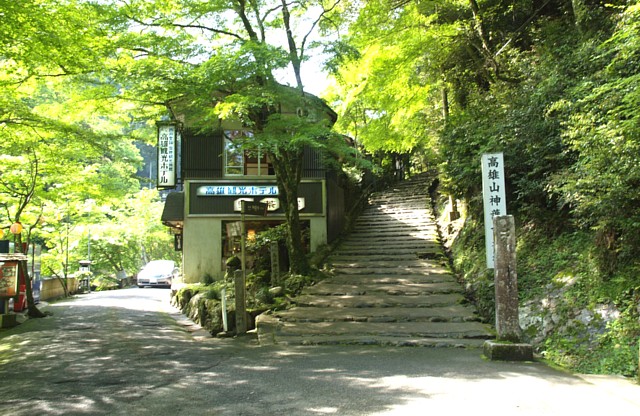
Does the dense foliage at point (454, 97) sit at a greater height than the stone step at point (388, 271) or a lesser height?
greater

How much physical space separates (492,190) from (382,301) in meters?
3.81

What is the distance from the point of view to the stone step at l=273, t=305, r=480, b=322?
9.68m

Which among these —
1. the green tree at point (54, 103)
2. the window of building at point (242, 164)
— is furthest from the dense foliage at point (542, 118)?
the green tree at point (54, 103)

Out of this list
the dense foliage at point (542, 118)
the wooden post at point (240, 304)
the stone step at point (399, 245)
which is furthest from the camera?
the stone step at point (399, 245)

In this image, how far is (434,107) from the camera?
19844 mm

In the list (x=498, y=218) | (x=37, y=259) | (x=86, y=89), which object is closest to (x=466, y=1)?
(x=498, y=218)

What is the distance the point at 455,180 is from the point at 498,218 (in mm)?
4840

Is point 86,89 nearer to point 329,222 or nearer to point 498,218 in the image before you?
point 329,222

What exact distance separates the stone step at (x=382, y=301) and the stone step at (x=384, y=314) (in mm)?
189

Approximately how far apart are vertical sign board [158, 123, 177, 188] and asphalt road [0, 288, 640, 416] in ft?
26.3

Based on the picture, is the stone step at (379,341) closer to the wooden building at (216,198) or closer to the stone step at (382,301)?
the stone step at (382,301)

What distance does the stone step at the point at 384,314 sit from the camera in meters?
9.68

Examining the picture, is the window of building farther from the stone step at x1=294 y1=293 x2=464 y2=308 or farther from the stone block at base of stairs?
the stone block at base of stairs

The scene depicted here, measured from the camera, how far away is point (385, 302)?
10.9m
